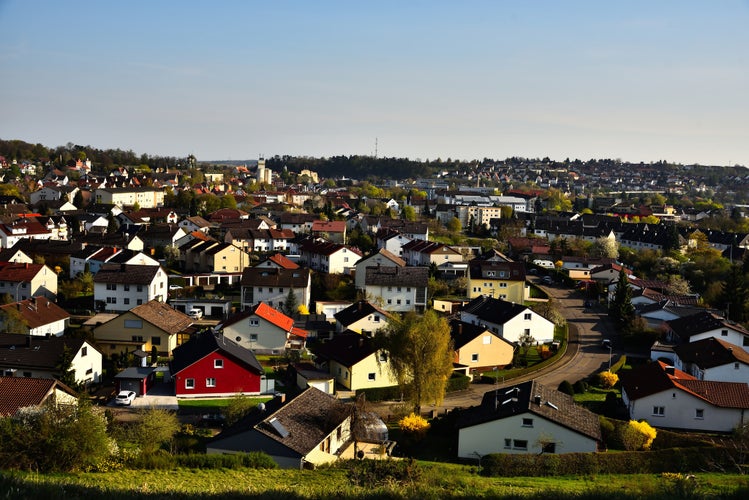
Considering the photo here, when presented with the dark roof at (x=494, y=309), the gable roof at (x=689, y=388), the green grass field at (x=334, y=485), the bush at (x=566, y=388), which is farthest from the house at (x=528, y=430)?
the dark roof at (x=494, y=309)

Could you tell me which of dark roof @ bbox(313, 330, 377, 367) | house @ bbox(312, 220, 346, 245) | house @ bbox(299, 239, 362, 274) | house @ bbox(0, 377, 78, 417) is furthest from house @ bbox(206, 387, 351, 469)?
house @ bbox(312, 220, 346, 245)

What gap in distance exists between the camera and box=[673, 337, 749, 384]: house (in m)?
19.9

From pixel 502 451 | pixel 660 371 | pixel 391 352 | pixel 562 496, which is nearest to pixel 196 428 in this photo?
pixel 391 352

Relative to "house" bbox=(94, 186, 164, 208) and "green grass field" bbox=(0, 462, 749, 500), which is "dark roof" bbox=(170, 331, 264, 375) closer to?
"green grass field" bbox=(0, 462, 749, 500)

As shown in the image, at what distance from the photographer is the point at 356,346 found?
2003cm

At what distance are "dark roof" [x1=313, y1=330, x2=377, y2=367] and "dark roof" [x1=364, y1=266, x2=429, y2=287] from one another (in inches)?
322

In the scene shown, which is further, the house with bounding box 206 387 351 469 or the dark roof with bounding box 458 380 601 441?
the dark roof with bounding box 458 380 601 441

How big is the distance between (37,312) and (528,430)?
16.5 meters

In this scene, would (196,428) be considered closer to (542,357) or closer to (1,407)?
(1,407)

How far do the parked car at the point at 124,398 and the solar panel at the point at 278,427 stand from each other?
538 centimetres

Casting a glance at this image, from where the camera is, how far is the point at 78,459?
1088 centimetres

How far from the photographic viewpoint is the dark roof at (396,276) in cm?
2925

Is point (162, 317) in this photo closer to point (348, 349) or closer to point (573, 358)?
point (348, 349)

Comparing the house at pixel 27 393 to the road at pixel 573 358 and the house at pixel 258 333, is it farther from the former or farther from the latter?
the house at pixel 258 333
